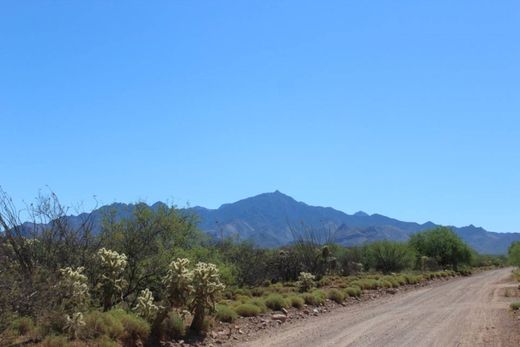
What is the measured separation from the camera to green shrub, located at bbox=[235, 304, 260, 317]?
20578mm

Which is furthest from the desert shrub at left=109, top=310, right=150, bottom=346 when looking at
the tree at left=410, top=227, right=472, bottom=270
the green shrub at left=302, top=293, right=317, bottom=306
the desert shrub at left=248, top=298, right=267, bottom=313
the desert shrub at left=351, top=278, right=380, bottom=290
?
the tree at left=410, top=227, right=472, bottom=270

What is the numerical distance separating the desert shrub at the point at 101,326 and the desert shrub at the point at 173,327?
6.34ft

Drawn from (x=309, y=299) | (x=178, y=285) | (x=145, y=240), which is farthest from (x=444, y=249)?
(x=178, y=285)

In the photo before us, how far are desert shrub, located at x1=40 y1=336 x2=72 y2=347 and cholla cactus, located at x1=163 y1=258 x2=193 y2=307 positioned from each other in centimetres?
402

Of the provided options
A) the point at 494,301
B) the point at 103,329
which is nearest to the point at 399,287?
the point at 494,301

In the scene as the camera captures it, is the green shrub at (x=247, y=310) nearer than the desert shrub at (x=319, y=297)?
Yes

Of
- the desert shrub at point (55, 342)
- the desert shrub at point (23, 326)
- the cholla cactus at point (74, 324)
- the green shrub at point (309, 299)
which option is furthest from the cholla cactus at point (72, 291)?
the green shrub at point (309, 299)

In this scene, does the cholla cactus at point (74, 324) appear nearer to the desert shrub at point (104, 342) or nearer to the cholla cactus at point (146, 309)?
the desert shrub at point (104, 342)

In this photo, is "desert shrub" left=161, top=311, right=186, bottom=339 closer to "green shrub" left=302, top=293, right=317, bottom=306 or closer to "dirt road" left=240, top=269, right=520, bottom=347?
"dirt road" left=240, top=269, right=520, bottom=347

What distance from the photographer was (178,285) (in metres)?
15.5

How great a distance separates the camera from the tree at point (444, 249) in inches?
3214

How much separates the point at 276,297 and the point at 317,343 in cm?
840

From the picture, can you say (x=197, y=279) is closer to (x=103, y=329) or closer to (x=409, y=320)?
(x=103, y=329)

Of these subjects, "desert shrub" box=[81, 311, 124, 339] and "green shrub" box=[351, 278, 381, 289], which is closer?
"desert shrub" box=[81, 311, 124, 339]
